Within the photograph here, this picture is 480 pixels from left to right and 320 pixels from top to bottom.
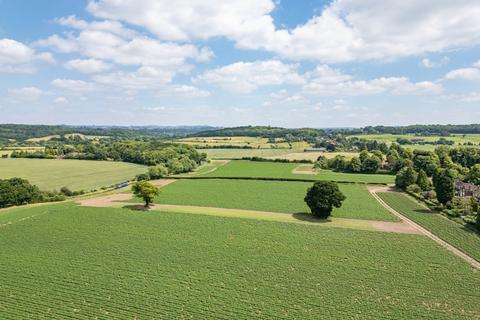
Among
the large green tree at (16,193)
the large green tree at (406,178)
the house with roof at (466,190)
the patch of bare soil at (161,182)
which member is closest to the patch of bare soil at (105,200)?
the large green tree at (16,193)

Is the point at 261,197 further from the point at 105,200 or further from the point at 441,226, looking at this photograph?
the point at 105,200

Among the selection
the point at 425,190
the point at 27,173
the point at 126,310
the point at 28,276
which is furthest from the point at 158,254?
the point at 27,173

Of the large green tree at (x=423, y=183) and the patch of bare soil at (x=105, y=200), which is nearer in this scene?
the patch of bare soil at (x=105, y=200)

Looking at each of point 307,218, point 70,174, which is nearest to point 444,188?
point 307,218

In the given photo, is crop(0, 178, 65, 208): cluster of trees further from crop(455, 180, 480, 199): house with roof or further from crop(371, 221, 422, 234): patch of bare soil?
crop(455, 180, 480, 199): house with roof

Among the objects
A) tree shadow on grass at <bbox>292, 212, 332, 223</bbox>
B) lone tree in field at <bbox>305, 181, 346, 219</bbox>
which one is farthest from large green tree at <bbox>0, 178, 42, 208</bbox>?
lone tree in field at <bbox>305, 181, 346, 219</bbox>

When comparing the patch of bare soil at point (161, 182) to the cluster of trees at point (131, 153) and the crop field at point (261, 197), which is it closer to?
the crop field at point (261, 197)
